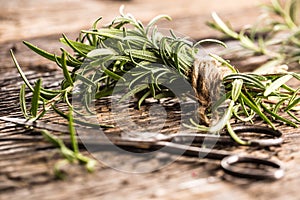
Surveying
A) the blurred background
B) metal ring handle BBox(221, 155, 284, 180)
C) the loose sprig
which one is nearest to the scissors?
metal ring handle BBox(221, 155, 284, 180)

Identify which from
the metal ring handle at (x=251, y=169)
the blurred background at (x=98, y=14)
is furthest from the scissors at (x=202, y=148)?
the blurred background at (x=98, y=14)

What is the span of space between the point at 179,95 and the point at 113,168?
0.82ft

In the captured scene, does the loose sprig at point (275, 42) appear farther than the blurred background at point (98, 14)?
No

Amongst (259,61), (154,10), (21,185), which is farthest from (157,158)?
(154,10)

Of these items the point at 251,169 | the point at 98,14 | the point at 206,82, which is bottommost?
the point at 251,169

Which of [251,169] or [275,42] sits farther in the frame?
[275,42]

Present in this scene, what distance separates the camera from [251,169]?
0.62 meters

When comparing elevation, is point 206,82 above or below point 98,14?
below

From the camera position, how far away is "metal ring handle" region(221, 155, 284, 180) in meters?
0.58

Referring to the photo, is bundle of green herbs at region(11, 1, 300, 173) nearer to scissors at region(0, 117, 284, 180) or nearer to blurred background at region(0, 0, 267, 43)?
scissors at region(0, 117, 284, 180)

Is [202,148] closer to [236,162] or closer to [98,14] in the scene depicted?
[236,162]

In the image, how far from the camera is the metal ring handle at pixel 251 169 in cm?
58

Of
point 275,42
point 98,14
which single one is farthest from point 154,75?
point 98,14

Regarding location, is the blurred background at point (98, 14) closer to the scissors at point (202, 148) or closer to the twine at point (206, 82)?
the twine at point (206, 82)
